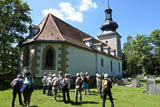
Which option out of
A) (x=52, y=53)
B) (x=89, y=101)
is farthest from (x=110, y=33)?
(x=89, y=101)

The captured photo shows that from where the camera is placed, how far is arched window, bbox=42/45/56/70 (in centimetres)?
1415

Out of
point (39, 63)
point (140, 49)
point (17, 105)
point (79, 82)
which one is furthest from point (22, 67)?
point (140, 49)

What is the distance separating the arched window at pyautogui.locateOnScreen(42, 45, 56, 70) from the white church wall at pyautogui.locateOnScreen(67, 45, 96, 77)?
199 centimetres

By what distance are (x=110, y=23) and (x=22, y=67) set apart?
88.0 feet

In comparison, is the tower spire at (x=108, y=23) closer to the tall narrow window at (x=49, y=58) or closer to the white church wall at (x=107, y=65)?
the white church wall at (x=107, y=65)

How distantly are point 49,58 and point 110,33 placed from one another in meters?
23.8

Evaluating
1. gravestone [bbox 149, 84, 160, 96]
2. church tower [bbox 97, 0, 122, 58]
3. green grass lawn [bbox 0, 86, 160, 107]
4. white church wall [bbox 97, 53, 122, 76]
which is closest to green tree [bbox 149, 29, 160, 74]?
church tower [bbox 97, 0, 122, 58]

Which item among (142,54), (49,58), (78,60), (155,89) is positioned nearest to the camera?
(155,89)

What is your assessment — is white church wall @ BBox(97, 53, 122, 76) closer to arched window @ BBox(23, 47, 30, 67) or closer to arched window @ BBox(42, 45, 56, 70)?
arched window @ BBox(42, 45, 56, 70)

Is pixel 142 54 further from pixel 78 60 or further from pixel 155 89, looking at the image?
pixel 155 89

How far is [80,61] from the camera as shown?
56.1 feet

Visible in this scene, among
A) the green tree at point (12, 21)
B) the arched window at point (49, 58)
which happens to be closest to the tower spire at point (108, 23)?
the green tree at point (12, 21)

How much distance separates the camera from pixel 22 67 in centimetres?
1606

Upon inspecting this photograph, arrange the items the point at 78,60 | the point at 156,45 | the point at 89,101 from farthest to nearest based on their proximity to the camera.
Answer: the point at 156,45 < the point at 78,60 < the point at 89,101
